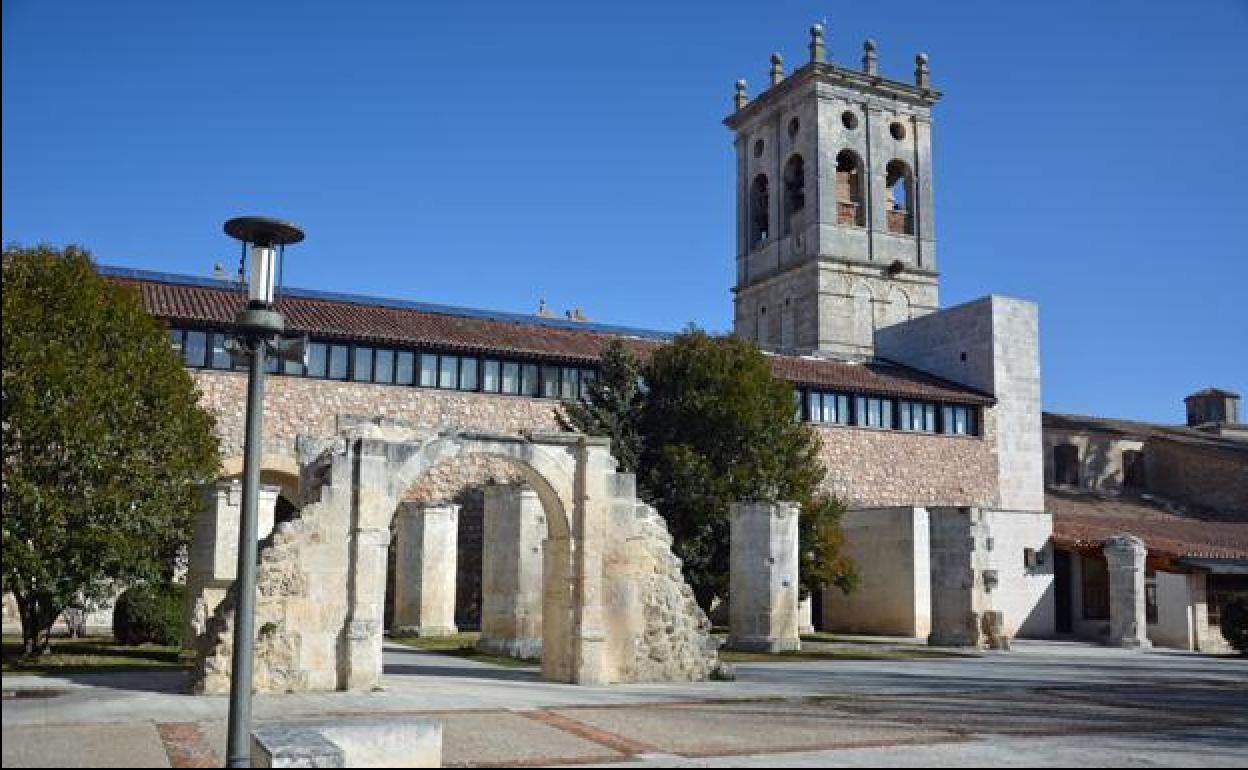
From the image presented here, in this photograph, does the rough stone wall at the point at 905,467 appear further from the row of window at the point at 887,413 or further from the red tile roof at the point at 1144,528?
the red tile roof at the point at 1144,528

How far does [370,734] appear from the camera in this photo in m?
9.16

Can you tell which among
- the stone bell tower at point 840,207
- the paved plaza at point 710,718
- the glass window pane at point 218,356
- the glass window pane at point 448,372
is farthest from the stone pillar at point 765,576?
the stone bell tower at point 840,207

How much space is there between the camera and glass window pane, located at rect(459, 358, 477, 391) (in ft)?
111

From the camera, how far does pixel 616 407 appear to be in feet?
104

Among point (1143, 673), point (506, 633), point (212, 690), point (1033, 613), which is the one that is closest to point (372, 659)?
point (212, 690)

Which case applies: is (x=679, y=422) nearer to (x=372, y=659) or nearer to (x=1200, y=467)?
(x=372, y=659)

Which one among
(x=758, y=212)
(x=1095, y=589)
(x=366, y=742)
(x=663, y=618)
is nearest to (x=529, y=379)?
(x=663, y=618)

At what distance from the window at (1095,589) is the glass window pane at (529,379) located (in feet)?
61.9

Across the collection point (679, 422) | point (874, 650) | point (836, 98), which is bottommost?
point (874, 650)

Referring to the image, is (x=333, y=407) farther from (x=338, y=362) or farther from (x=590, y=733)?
(x=590, y=733)

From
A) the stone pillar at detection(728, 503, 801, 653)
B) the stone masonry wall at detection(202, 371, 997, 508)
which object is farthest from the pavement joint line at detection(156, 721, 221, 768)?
the stone pillar at detection(728, 503, 801, 653)

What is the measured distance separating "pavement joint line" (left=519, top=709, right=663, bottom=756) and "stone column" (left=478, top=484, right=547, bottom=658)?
31.4 ft

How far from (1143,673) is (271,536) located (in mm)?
16984

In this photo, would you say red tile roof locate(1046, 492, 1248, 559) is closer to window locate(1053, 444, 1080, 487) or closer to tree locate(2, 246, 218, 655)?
window locate(1053, 444, 1080, 487)
